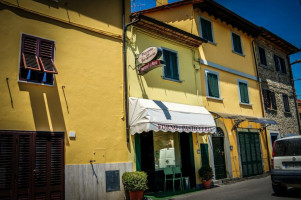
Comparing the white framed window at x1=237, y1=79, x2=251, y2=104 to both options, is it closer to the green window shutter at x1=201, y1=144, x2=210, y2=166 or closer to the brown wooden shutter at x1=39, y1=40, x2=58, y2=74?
the green window shutter at x1=201, y1=144, x2=210, y2=166

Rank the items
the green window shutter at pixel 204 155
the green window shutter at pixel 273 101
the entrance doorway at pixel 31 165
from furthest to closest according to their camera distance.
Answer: the green window shutter at pixel 273 101, the green window shutter at pixel 204 155, the entrance doorway at pixel 31 165

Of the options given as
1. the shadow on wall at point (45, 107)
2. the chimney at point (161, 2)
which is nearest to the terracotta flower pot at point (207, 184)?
the shadow on wall at point (45, 107)

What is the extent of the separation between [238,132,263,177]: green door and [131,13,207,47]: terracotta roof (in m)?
6.09

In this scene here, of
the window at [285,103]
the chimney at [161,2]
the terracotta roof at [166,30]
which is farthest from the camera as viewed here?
the window at [285,103]

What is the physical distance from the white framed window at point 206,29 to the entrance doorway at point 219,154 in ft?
17.4

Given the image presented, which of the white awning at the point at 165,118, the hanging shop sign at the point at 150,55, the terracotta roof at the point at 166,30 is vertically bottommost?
the white awning at the point at 165,118

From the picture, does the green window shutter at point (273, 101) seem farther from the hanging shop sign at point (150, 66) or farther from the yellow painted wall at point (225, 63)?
the hanging shop sign at point (150, 66)

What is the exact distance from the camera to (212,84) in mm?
13664

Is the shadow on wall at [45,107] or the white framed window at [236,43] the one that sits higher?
the white framed window at [236,43]

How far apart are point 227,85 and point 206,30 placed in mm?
3465

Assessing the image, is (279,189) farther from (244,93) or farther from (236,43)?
(236,43)

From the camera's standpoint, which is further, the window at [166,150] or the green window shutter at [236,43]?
the green window shutter at [236,43]

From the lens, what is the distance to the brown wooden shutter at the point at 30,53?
737 centimetres

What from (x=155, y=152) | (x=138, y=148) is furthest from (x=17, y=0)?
(x=155, y=152)
